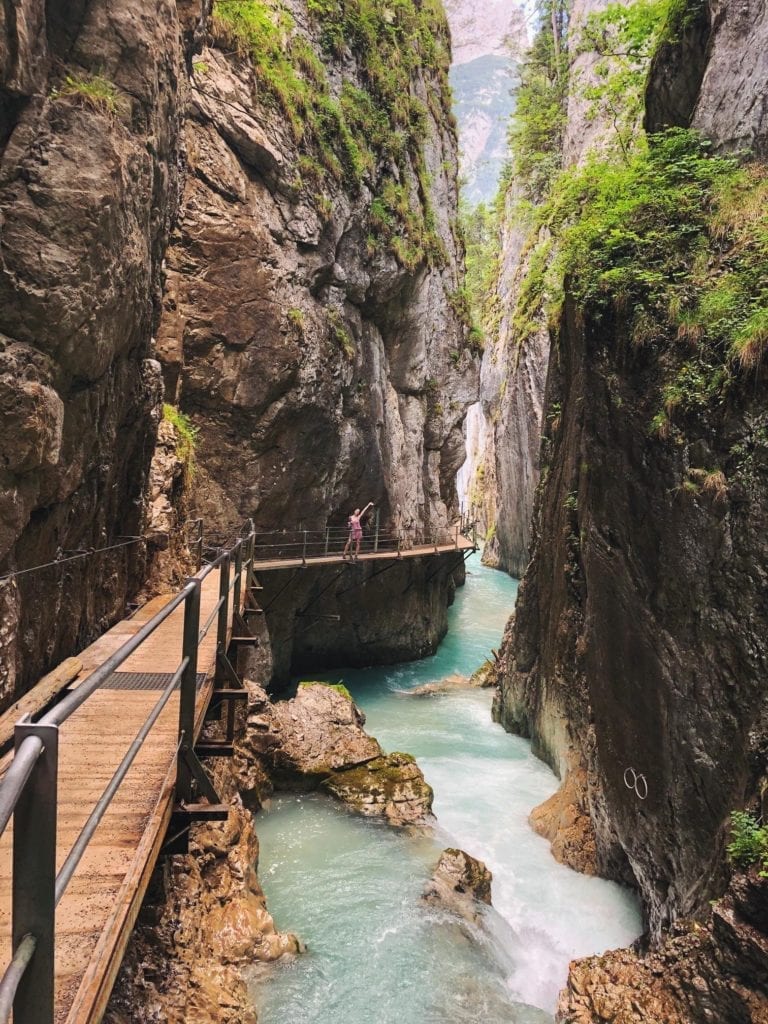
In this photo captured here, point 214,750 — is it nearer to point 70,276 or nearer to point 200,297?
point 70,276

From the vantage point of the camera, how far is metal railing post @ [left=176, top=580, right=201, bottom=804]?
11.1 feet

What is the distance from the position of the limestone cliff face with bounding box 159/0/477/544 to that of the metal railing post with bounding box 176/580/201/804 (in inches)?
419

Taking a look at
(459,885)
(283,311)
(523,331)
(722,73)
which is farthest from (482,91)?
(459,885)

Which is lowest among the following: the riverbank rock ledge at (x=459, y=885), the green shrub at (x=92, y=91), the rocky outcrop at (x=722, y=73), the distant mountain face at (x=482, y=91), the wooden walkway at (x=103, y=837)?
the riverbank rock ledge at (x=459, y=885)

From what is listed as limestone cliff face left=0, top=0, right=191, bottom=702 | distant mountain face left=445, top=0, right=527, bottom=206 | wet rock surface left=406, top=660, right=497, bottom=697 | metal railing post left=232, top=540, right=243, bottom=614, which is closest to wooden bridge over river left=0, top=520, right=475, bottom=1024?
metal railing post left=232, top=540, right=243, bottom=614

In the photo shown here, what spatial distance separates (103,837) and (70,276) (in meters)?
3.80

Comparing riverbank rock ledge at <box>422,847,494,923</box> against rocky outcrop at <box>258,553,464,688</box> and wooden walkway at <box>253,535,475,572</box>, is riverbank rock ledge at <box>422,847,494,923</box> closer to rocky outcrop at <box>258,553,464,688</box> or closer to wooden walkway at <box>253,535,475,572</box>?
wooden walkway at <box>253,535,475,572</box>

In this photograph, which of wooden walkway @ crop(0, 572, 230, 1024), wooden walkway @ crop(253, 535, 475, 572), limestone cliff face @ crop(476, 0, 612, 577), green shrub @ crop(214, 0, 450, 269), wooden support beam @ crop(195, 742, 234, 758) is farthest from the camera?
limestone cliff face @ crop(476, 0, 612, 577)

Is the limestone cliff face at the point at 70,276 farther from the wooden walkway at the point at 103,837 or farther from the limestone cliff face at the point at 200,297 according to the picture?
the wooden walkway at the point at 103,837

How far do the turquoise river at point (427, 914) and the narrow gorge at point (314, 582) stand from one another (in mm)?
42

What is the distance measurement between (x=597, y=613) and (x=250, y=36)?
1475 cm

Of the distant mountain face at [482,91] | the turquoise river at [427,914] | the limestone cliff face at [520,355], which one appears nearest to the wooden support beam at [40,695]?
the turquoise river at [427,914]

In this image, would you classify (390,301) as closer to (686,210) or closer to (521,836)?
(686,210)

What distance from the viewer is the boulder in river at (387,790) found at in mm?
9242
